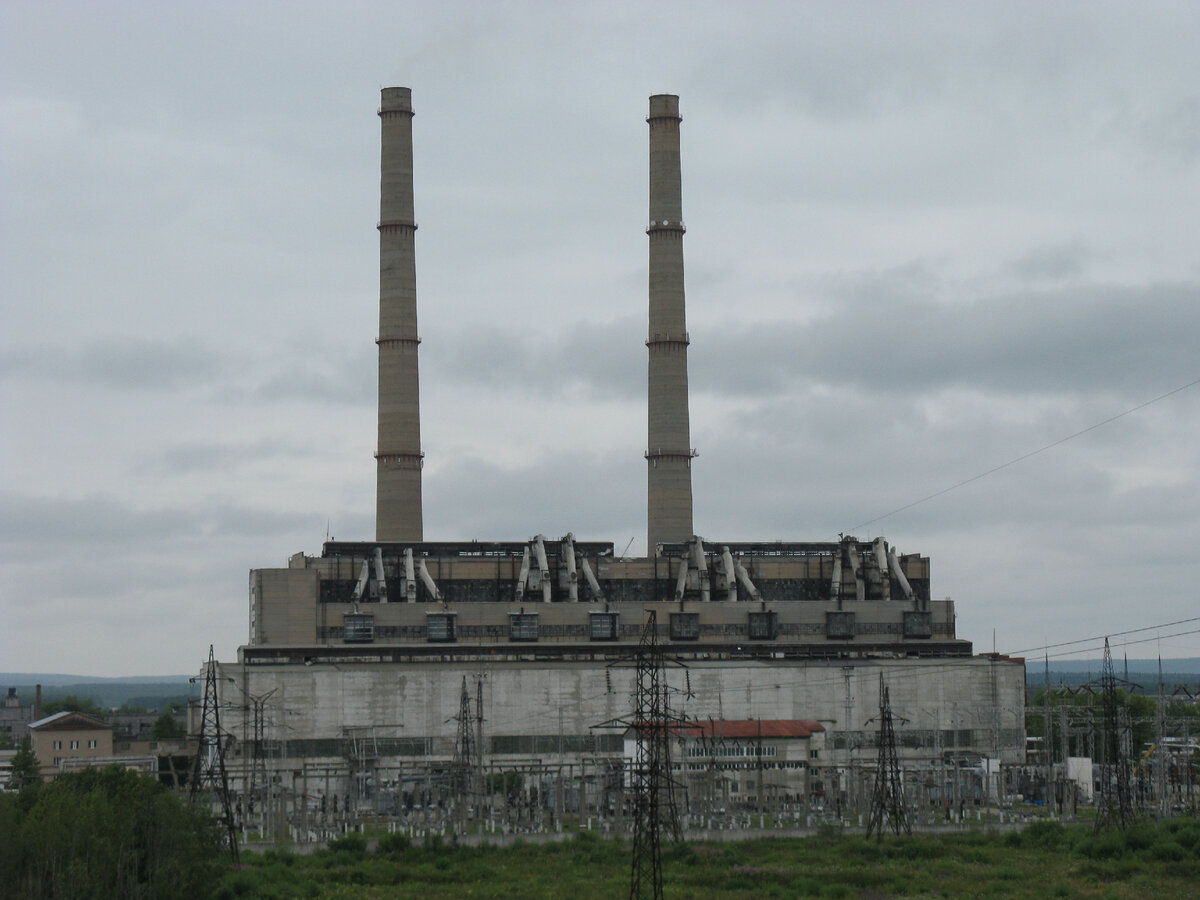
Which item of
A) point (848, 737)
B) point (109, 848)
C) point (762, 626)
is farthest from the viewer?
point (762, 626)

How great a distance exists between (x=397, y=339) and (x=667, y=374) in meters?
16.7

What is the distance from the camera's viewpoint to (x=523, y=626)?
92.7 metres

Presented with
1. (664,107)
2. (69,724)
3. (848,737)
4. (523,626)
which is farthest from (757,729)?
(69,724)

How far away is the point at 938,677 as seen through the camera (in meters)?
92.4

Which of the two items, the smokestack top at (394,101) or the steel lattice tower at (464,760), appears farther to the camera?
the smokestack top at (394,101)

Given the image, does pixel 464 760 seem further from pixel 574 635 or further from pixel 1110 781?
pixel 1110 781

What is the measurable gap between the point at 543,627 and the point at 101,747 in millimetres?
57106

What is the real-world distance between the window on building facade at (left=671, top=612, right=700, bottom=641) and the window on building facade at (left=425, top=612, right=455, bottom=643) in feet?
42.3

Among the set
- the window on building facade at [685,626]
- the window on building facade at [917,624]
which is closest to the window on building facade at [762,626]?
the window on building facade at [685,626]

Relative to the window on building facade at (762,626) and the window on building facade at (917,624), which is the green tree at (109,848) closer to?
the window on building facade at (762,626)

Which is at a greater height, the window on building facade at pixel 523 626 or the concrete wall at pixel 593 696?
the window on building facade at pixel 523 626

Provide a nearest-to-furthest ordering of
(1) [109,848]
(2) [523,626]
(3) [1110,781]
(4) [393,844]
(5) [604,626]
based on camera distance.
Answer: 1. (1) [109,848]
2. (4) [393,844]
3. (3) [1110,781]
4. (2) [523,626]
5. (5) [604,626]

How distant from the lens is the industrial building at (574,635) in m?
85.3

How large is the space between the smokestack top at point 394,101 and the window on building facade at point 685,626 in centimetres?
3585
